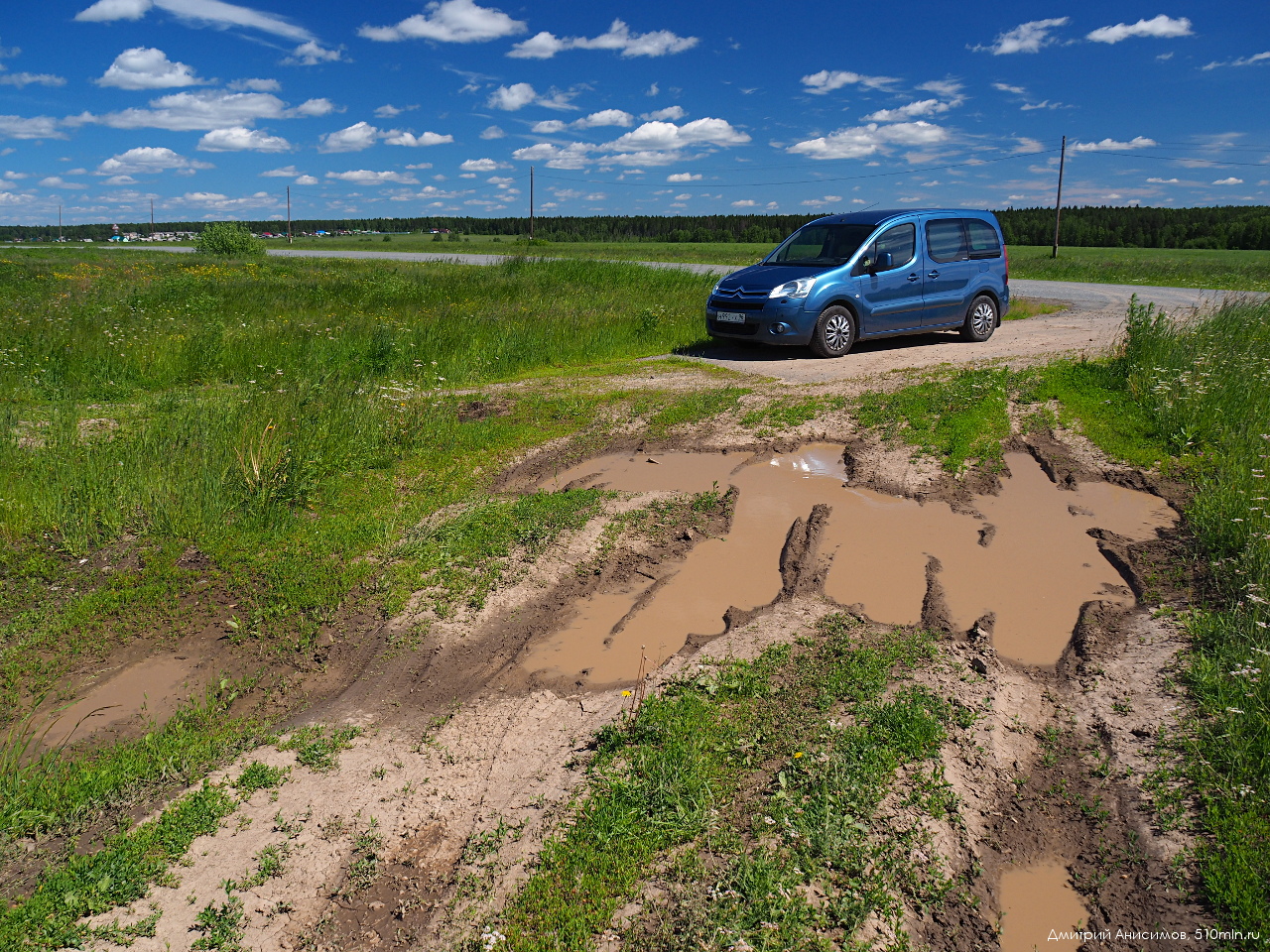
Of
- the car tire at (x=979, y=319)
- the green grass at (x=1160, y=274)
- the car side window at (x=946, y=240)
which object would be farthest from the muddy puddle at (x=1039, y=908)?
the green grass at (x=1160, y=274)

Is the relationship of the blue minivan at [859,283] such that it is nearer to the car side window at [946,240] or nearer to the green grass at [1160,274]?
the car side window at [946,240]

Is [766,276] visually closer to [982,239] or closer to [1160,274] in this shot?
[982,239]

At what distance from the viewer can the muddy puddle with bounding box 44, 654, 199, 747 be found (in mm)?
3711

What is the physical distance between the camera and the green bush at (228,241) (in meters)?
49.1

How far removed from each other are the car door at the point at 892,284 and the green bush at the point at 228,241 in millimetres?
46363

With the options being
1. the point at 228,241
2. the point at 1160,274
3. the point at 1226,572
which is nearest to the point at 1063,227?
the point at 1160,274

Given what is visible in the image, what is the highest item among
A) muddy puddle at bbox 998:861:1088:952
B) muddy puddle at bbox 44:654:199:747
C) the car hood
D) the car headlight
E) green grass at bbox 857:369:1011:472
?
the car hood

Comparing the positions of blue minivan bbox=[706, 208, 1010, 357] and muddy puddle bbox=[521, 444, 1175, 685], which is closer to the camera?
muddy puddle bbox=[521, 444, 1175, 685]

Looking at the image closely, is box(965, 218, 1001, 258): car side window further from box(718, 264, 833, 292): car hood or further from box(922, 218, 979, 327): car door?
box(718, 264, 833, 292): car hood

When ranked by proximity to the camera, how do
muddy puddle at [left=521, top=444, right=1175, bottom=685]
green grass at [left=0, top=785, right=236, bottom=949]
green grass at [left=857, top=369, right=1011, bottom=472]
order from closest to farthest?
1. green grass at [left=0, top=785, right=236, bottom=949]
2. muddy puddle at [left=521, top=444, right=1175, bottom=685]
3. green grass at [left=857, top=369, right=1011, bottom=472]

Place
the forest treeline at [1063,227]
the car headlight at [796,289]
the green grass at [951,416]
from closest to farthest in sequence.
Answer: the green grass at [951,416]
the car headlight at [796,289]
the forest treeline at [1063,227]

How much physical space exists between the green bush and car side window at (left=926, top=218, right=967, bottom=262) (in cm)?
4643

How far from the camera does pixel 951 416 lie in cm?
785

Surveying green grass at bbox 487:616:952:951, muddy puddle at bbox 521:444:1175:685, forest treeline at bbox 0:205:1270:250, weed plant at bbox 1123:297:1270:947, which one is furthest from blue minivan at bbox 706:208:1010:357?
forest treeline at bbox 0:205:1270:250
